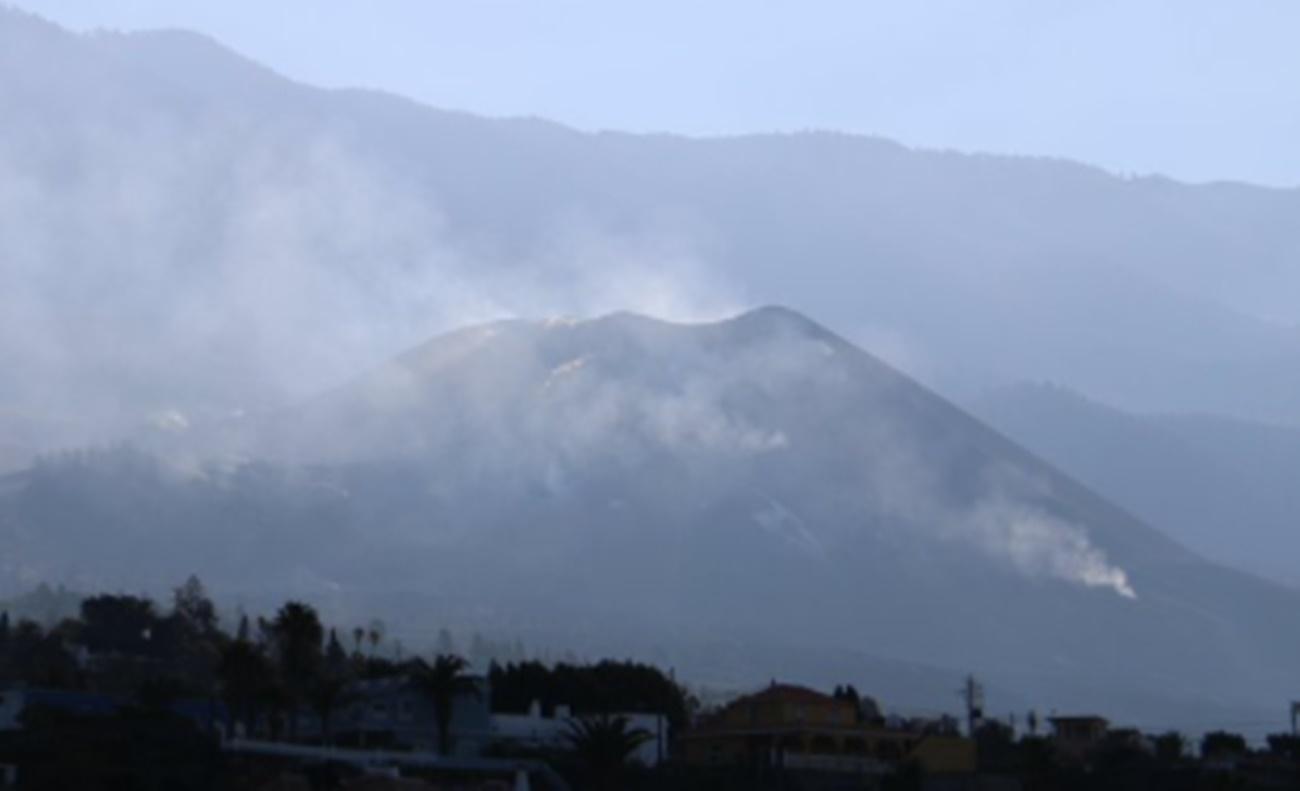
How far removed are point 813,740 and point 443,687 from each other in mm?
17076

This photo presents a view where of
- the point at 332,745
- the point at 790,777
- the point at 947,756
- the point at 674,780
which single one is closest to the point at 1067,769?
the point at 947,756

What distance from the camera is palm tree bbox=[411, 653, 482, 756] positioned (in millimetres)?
97250

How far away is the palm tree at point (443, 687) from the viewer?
97250 mm

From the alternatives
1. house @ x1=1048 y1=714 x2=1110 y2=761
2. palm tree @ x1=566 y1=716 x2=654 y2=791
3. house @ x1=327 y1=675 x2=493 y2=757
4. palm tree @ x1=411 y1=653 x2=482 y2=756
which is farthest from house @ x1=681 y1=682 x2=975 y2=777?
house @ x1=1048 y1=714 x2=1110 y2=761

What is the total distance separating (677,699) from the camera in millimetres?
127062

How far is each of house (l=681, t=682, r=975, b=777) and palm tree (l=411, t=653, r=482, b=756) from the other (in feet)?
32.2

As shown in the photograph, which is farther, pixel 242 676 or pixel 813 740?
pixel 813 740

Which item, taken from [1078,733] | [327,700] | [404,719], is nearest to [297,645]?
[404,719]

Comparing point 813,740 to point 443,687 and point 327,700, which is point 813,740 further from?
point 327,700

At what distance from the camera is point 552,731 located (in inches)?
4122

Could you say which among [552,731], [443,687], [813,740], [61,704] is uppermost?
[443,687]

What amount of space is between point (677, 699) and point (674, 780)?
4150cm

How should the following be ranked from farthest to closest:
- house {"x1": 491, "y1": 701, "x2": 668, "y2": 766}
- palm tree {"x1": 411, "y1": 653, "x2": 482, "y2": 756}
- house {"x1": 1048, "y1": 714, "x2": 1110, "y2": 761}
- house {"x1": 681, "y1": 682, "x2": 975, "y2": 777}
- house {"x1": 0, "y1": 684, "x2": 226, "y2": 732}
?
house {"x1": 1048, "y1": 714, "x2": 1110, "y2": 761} → house {"x1": 681, "y1": 682, "x2": 975, "y2": 777} → house {"x1": 491, "y1": 701, "x2": 668, "y2": 766} → palm tree {"x1": 411, "y1": 653, "x2": 482, "y2": 756} → house {"x1": 0, "y1": 684, "x2": 226, "y2": 732}

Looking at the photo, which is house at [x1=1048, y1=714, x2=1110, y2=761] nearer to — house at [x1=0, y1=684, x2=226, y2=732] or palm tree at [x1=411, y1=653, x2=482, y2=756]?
palm tree at [x1=411, y1=653, x2=482, y2=756]
